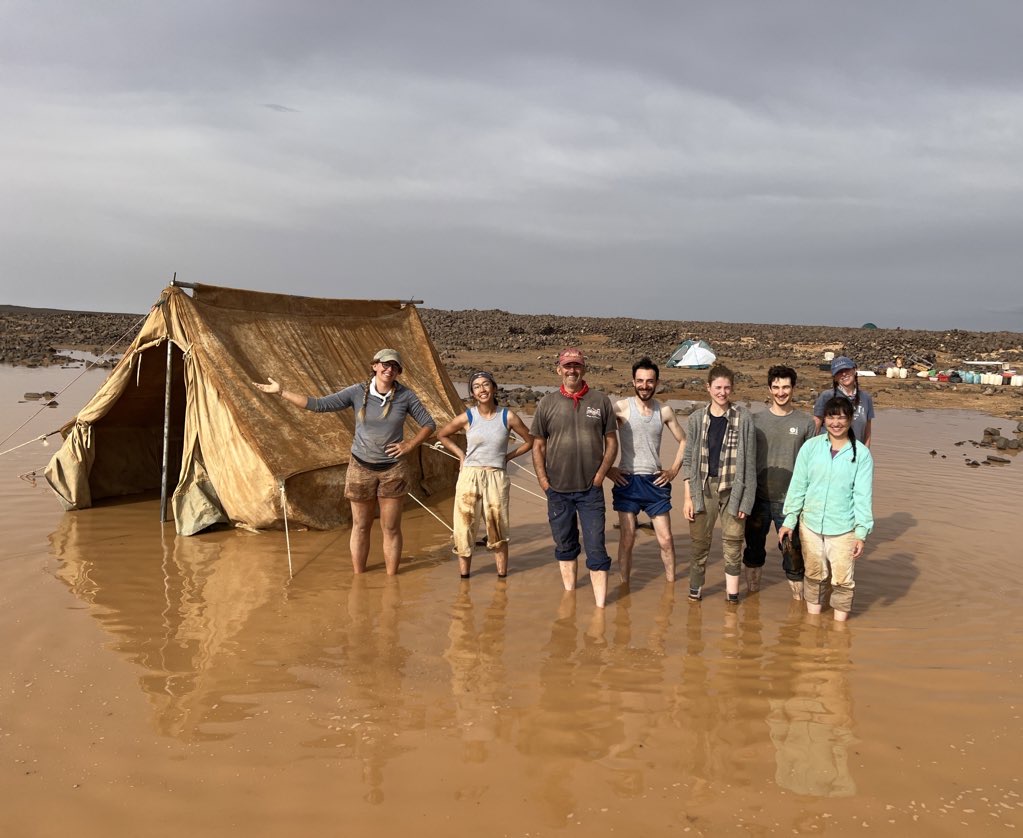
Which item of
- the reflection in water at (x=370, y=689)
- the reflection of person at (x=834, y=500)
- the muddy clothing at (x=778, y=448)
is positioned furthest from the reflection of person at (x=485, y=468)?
the reflection of person at (x=834, y=500)

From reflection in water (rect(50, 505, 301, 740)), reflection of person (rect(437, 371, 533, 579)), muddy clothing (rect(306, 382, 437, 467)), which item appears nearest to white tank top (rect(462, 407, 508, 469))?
reflection of person (rect(437, 371, 533, 579))

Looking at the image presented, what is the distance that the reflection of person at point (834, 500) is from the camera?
5.30 metres

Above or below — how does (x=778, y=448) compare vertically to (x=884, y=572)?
above

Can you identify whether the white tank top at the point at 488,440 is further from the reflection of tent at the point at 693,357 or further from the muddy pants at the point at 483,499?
→ the reflection of tent at the point at 693,357

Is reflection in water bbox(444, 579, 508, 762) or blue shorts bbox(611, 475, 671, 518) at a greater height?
blue shorts bbox(611, 475, 671, 518)

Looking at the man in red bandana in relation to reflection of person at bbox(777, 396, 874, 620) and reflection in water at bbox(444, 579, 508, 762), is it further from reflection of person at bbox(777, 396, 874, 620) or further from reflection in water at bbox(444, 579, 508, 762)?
reflection of person at bbox(777, 396, 874, 620)

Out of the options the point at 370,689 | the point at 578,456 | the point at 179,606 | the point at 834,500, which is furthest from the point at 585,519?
the point at 179,606

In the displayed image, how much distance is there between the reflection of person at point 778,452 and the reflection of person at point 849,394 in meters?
0.29

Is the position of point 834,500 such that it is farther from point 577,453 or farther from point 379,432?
point 379,432

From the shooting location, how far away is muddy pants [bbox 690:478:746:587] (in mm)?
5766

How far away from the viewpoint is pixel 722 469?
573cm

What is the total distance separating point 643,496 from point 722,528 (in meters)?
0.61

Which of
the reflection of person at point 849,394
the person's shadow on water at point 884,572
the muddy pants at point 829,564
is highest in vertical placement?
the reflection of person at point 849,394

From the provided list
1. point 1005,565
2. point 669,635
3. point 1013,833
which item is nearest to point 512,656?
point 669,635
